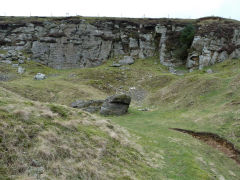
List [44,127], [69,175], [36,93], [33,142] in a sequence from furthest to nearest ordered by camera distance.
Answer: [36,93]
[44,127]
[33,142]
[69,175]

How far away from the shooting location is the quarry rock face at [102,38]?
2460 inches

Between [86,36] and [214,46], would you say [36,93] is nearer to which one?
[86,36]

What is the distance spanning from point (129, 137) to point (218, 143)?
8.93 metres

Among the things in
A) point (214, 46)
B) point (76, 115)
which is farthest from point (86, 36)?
point (76, 115)

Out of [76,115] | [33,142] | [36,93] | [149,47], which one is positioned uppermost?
[149,47]

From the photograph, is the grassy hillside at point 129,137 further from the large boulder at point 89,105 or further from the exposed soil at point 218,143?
the large boulder at point 89,105

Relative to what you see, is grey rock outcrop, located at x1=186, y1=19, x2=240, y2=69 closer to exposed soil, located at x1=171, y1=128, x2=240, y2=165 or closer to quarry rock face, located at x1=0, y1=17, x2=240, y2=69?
quarry rock face, located at x1=0, y1=17, x2=240, y2=69

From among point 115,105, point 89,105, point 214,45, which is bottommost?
point 89,105

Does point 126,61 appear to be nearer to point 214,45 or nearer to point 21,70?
point 214,45

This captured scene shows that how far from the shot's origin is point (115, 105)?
30.1m

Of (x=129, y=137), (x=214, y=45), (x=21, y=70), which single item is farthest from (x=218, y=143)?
(x=21, y=70)

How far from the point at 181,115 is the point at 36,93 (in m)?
26.4

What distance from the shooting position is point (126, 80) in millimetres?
52281

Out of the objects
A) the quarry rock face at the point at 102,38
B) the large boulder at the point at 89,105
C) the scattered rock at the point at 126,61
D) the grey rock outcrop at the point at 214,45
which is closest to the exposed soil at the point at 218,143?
the large boulder at the point at 89,105
